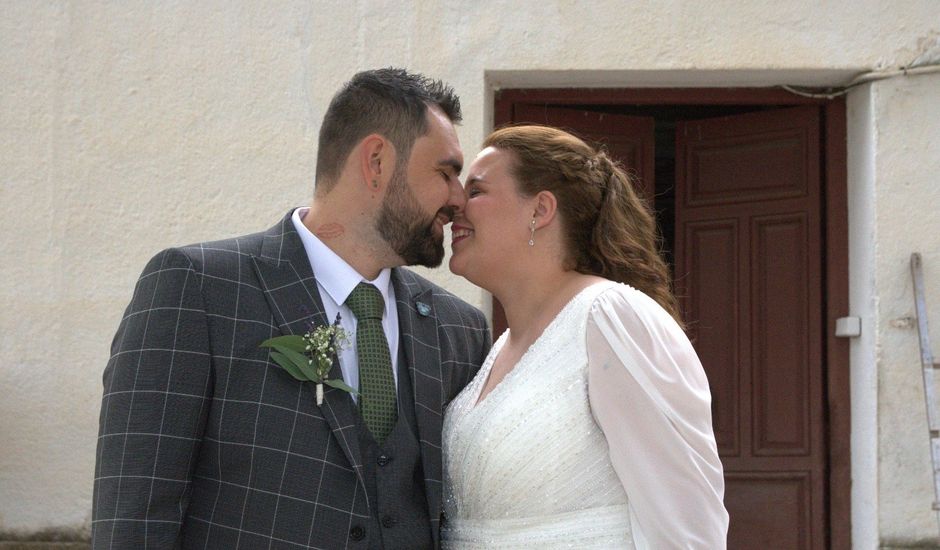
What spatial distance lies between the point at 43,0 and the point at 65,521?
233cm

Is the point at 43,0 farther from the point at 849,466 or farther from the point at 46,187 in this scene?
the point at 849,466

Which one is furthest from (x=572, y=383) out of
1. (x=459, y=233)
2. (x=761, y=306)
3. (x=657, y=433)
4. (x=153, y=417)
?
(x=761, y=306)

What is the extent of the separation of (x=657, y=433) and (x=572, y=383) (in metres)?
0.27

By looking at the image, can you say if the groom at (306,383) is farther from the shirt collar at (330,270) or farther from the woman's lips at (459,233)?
the woman's lips at (459,233)

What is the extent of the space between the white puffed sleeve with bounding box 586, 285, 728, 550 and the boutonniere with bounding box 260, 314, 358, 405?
0.61 meters

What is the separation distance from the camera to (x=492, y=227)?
3254 mm

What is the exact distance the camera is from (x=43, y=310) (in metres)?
5.37

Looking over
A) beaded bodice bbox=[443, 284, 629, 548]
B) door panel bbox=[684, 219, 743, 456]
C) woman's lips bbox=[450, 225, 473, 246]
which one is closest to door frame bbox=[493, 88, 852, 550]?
door panel bbox=[684, 219, 743, 456]

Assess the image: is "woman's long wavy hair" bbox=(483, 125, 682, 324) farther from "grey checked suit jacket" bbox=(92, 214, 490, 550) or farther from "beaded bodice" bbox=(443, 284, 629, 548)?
"grey checked suit jacket" bbox=(92, 214, 490, 550)

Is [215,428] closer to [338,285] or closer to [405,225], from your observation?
[338,285]

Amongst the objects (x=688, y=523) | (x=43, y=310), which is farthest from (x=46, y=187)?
(x=688, y=523)

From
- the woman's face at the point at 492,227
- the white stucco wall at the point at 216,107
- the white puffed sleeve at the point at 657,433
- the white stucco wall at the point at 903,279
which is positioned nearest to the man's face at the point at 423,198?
the woman's face at the point at 492,227

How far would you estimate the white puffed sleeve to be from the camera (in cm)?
279

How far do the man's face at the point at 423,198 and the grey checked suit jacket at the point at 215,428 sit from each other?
328mm
